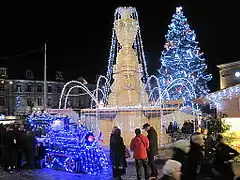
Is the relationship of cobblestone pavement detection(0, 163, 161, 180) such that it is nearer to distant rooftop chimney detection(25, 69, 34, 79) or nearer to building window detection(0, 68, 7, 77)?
building window detection(0, 68, 7, 77)

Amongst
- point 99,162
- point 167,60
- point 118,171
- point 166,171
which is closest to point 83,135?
point 99,162

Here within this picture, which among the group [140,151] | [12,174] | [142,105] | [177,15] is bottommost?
[12,174]

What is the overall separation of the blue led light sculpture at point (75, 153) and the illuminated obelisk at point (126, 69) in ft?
22.2

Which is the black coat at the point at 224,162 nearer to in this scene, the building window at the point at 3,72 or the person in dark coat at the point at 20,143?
the person in dark coat at the point at 20,143

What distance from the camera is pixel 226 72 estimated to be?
207 ft

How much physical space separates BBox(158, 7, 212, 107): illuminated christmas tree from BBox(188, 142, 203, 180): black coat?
37995 mm

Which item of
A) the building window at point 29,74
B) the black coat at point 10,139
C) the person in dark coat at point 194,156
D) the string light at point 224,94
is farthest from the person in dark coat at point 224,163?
the building window at point 29,74

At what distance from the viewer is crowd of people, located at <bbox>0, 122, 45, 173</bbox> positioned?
17797 millimetres

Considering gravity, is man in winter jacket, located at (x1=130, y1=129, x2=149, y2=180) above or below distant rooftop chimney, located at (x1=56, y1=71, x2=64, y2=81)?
below

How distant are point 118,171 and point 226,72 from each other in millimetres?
51810

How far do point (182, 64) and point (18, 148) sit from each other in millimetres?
32833

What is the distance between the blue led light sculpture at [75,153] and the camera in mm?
16109

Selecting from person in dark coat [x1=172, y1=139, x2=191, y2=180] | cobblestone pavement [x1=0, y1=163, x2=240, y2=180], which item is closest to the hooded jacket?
cobblestone pavement [x1=0, y1=163, x2=240, y2=180]

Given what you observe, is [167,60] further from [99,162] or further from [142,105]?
[99,162]
